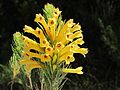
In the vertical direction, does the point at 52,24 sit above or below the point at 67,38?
above

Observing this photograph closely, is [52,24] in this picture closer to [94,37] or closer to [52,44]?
[52,44]

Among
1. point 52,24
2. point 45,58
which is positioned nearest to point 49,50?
point 45,58

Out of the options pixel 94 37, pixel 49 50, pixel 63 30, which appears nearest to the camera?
pixel 49 50

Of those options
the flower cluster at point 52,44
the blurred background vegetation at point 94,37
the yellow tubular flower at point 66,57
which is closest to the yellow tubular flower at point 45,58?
the flower cluster at point 52,44

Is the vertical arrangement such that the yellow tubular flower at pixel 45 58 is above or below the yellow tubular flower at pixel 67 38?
below

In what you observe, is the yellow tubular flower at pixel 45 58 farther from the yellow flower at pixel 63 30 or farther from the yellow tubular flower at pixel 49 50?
the yellow flower at pixel 63 30

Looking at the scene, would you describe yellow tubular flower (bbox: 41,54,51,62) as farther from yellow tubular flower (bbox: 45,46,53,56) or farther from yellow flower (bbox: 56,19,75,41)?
yellow flower (bbox: 56,19,75,41)

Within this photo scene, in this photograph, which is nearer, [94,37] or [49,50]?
[49,50]

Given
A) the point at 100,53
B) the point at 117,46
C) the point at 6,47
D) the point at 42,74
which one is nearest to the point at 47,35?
the point at 42,74

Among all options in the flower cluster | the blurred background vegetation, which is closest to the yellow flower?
the flower cluster
